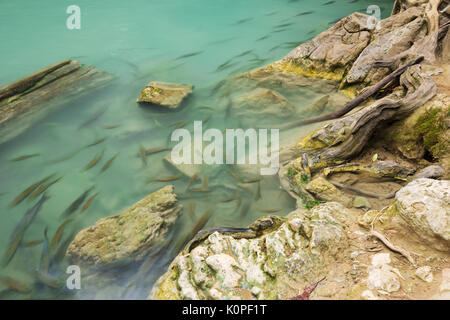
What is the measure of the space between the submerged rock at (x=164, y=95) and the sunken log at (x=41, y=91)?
1750 millimetres

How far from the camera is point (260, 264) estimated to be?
101 inches

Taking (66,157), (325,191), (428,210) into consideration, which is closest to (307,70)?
(325,191)

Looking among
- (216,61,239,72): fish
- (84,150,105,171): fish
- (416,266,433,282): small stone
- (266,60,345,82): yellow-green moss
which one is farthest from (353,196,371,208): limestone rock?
(216,61,239,72): fish

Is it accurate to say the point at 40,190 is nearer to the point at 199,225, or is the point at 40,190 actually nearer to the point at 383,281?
the point at 199,225

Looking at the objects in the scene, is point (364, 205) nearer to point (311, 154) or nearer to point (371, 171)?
point (371, 171)

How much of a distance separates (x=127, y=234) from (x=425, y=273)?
11.1ft

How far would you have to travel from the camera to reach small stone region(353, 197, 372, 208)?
3.51 m

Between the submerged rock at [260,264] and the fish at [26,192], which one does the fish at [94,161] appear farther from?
the submerged rock at [260,264]

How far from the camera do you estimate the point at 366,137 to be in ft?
12.7

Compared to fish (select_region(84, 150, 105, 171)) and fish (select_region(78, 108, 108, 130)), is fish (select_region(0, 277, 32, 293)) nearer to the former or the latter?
fish (select_region(84, 150, 105, 171))

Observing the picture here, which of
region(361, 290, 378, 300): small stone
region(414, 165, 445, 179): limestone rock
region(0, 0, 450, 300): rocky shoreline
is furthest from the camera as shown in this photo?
region(414, 165, 445, 179): limestone rock

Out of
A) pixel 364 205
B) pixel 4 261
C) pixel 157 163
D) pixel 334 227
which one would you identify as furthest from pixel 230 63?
pixel 4 261

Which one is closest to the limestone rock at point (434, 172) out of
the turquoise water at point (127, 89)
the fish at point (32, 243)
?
the turquoise water at point (127, 89)

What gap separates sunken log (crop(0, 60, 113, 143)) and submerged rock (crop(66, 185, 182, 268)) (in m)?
3.64
